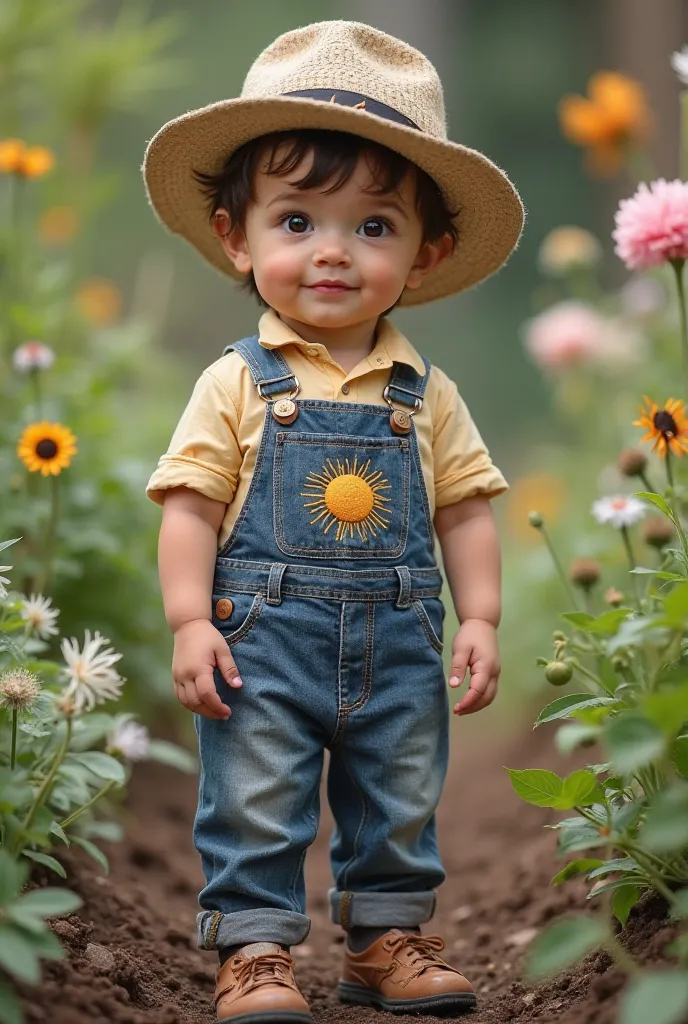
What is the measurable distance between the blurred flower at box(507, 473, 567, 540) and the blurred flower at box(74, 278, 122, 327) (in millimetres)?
1676

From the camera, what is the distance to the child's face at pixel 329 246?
193 cm

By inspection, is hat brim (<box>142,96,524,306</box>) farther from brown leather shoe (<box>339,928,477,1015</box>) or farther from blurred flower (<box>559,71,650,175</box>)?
blurred flower (<box>559,71,650,175</box>)

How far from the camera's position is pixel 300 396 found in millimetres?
1939

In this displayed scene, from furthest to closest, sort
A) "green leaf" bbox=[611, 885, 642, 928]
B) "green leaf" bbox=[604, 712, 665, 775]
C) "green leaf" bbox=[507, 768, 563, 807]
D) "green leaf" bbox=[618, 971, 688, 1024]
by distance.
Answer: "green leaf" bbox=[611, 885, 642, 928] < "green leaf" bbox=[507, 768, 563, 807] < "green leaf" bbox=[604, 712, 665, 775] < "green leaf" bbox=[618, 971, 688, 1024]

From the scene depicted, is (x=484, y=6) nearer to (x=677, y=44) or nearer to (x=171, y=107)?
(x=171, y=107)

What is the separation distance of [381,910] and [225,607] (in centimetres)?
58

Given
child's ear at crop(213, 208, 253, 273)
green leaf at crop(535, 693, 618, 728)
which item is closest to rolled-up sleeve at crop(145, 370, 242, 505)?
child's ear at crop(213, 208, 253, 273)

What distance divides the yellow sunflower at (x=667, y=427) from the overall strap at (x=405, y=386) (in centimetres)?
35

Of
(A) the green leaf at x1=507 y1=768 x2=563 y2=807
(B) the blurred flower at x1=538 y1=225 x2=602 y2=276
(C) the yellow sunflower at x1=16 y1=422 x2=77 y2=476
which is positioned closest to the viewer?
(A) the green leaf at x1=507 y1=768 x2=563 y2=807

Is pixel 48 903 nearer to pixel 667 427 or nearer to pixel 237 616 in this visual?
pixel 237 616

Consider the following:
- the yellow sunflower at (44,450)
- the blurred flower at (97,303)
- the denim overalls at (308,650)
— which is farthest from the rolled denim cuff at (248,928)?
the blurred flower at (97,303)

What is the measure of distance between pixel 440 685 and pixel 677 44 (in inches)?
235

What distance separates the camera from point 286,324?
2.03m

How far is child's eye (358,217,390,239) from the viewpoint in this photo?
77.3 inches
